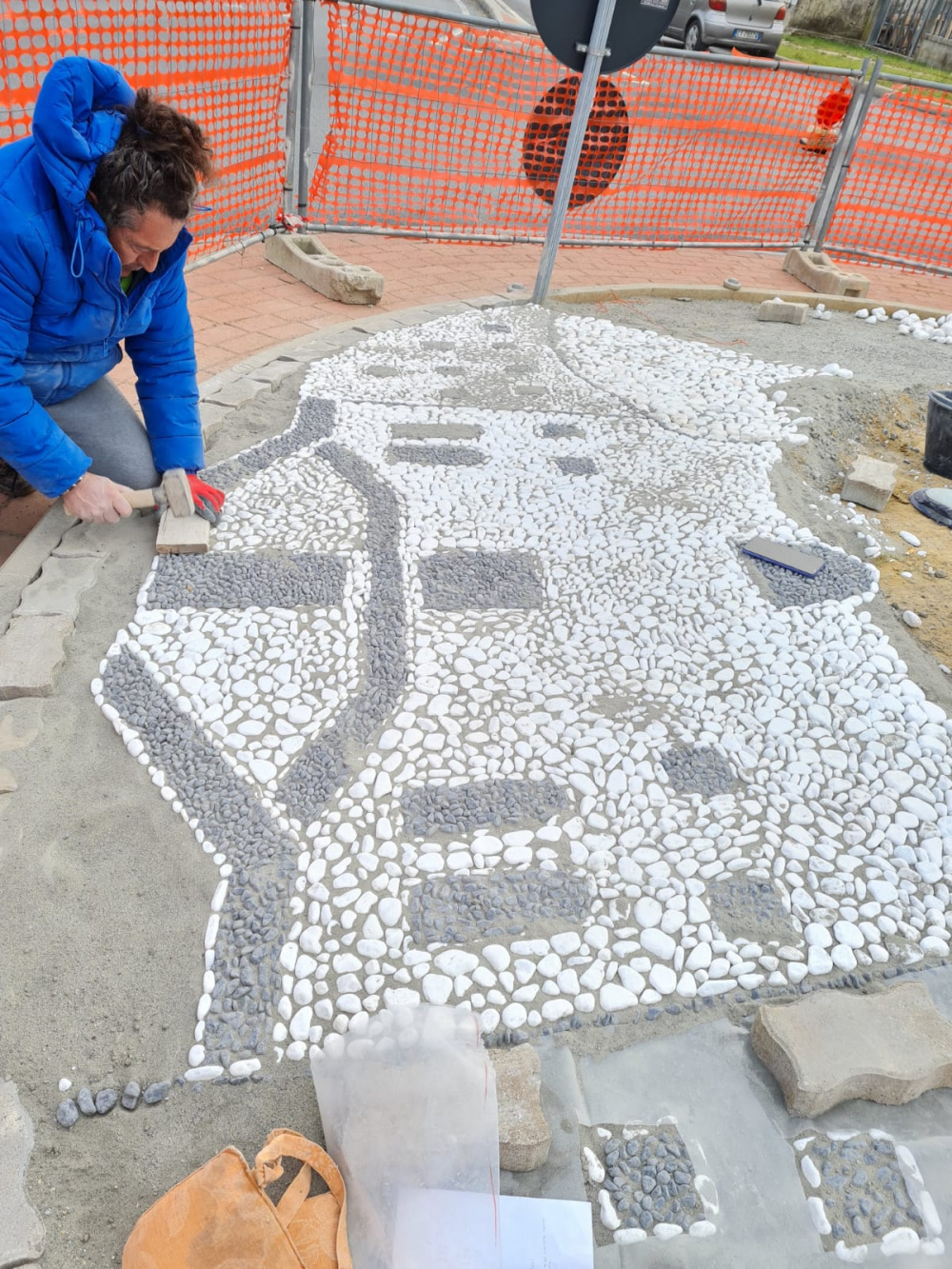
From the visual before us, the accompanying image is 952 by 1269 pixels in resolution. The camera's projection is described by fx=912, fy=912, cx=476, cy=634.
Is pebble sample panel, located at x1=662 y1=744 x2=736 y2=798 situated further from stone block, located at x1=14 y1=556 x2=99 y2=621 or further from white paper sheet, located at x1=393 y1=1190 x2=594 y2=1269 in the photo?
stone block, located at x1=14 y1=556 x2=99 y2=621

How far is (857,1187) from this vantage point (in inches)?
70.4

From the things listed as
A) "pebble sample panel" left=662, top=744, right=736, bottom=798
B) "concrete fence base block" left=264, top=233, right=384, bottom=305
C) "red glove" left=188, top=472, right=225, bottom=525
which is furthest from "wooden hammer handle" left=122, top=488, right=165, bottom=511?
"concrete fence base block" left=264, top=233, right=384, bottom=305

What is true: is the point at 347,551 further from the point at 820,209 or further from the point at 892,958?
the point at 820,209

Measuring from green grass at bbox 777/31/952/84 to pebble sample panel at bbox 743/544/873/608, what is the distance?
17.2 metres

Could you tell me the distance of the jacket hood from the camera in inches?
91.8

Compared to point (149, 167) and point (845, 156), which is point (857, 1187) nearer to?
point (149, 167)

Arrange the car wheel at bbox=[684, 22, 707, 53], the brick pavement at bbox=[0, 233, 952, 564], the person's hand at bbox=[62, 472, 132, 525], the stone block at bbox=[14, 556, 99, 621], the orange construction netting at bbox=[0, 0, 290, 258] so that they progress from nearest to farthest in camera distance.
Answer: the stone block at bbox=[14, 556, 99, 621], the person's hand at bbox=[62, 472, 132, 525], the brick pavement at bbox=[0, 233, 952, 564], the orange construction netting at bbox=[0, 0, 290, 258], the car wheel at bbox=[684, 22, 707, 53]

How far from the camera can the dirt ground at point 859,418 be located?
378cm

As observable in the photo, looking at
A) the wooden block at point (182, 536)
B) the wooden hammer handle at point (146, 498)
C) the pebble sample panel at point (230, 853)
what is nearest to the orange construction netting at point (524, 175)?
the wooden hammer handle at point (146, 498)

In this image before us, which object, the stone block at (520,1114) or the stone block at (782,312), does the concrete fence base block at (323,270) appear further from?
the stone block at (520,1114)

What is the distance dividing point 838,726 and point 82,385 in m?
2.81

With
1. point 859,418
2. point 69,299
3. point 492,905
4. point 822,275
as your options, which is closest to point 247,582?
point 69,299

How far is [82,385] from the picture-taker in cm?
321

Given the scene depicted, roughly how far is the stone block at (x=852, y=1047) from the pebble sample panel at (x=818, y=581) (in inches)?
66.3
